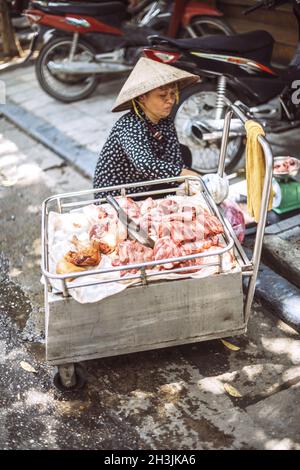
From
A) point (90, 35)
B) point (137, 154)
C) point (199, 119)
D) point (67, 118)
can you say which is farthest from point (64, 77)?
point (137, 154)

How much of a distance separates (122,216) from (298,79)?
278 cm

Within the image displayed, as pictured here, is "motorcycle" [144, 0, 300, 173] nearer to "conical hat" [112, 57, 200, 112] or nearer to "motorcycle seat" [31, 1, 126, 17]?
"conical hat" [112, 57, 200, 112]

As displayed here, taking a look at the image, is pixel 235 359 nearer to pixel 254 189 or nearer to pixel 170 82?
pixel 254 189

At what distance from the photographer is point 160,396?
3.44m

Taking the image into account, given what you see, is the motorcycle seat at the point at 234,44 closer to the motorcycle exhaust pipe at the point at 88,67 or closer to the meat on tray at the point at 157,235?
the meat on tray at the point at 157,235

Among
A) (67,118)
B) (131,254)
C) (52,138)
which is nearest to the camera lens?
(131,254)

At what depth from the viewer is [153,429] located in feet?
10.6

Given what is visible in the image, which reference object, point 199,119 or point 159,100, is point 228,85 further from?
point 159,100

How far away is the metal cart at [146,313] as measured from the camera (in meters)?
3.19

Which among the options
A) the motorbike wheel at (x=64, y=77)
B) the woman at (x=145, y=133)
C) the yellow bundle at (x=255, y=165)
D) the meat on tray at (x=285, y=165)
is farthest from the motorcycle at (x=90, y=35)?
the yellow bundle at (x=255, y=165)

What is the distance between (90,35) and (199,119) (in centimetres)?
288

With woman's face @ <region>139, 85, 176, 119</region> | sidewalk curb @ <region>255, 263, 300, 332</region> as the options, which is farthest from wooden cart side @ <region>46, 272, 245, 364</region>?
woman's face @ <region>139, 85, 176, 119</region>

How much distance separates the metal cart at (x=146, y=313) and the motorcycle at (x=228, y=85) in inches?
74.5
